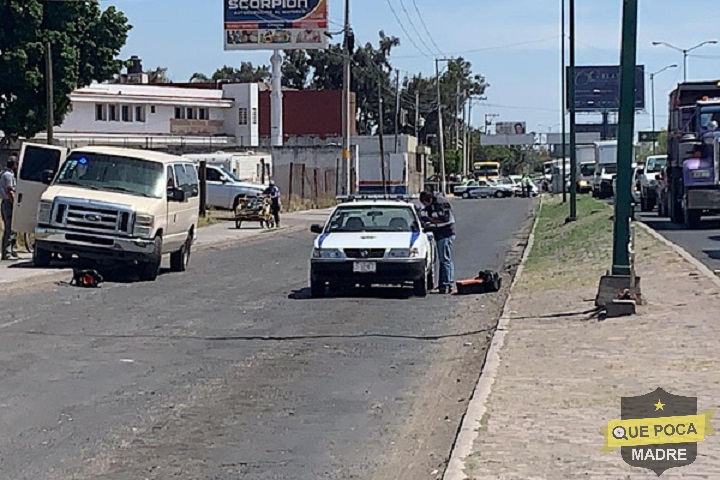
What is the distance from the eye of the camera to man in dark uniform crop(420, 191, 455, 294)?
19.9 metres

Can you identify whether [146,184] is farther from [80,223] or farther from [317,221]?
[317,221]

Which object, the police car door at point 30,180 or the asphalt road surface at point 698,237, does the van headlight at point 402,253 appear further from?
the police car door at point 30,180

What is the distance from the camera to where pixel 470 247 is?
31609 mm

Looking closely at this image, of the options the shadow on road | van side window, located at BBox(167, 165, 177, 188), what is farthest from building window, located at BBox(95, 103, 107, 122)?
the shadow on road

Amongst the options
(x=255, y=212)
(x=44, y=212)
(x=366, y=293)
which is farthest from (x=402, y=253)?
(x=255, y=212)

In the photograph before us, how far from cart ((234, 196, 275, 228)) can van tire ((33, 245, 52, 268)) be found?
56.0 ft

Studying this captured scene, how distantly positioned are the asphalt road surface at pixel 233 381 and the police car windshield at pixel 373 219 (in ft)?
3.35

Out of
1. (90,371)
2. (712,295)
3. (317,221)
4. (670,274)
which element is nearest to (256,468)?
(90,371)

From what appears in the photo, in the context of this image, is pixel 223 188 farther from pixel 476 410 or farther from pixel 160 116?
pixel 476 410

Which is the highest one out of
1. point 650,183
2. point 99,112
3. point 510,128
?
point 510,128

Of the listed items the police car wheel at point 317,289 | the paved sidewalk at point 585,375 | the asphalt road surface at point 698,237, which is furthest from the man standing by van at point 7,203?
the asphalt road surface at point 698,237

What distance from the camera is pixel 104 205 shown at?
21.3 m

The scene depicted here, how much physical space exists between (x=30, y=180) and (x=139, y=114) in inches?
2218

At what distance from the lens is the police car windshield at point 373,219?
19.8 metres
